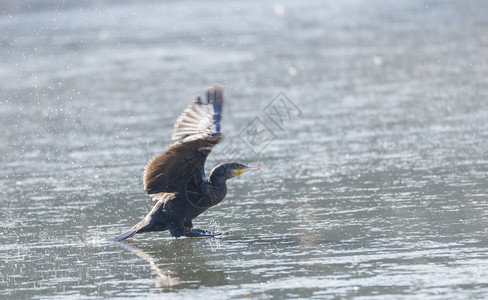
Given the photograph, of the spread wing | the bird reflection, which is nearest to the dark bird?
the spread wing

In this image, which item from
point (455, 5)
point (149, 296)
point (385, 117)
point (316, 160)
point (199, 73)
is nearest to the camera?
point (149, 296)

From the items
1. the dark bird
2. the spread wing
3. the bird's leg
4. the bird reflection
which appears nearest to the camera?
the bird reflection

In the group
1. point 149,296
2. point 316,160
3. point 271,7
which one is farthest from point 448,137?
point 271,7

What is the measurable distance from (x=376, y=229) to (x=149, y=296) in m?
2.42

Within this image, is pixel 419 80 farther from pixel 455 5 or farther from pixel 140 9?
pixel 140 9

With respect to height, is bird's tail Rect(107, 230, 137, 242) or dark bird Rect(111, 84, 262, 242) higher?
dark bird Rect(111, 84, 262, 242)

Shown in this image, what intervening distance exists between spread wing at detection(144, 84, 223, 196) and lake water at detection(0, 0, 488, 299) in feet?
1.73

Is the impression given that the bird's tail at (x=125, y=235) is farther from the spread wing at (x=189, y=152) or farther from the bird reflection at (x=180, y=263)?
the spread wing at (x=189, y=152)

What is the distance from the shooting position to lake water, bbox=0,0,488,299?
23.6ft

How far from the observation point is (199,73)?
2098 centimetres

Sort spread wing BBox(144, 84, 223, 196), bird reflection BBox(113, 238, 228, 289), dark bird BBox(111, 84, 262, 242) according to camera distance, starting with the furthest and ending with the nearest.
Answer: dark bird BBox(111, 84, 262, 242) < spread wing BBox(144, 84, 223, 196) < bird reflection BBox(113, 238, 228, 289)

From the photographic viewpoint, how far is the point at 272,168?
1155 centimetres

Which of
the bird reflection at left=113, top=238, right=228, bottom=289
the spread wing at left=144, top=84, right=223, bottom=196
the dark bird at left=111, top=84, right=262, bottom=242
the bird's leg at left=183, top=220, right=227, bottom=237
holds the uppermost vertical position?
the spread wing at left=144, top=84, right=223, bottom=196

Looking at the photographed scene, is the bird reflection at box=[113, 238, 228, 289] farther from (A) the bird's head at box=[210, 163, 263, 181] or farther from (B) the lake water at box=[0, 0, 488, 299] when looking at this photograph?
(A) the bird's head at box=[210, 163, 263, 181]
